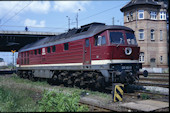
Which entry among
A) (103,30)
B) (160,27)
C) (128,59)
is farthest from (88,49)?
(160,27)

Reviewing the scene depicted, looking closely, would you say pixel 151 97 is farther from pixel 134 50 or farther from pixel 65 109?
pixel 65 109

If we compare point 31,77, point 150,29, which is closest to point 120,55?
point 31,77

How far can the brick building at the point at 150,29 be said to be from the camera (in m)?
35.2

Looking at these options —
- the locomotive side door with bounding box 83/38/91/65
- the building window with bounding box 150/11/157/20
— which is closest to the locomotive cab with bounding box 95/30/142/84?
the locomotive side door with bounding box 83/38/91/65

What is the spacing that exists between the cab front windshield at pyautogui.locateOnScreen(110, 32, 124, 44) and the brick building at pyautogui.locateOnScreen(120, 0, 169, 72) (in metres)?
24.8

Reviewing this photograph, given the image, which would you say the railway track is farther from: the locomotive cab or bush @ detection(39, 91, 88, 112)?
bush @ detection(39, 91, 88, 112)

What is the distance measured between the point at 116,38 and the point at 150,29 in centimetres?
2627

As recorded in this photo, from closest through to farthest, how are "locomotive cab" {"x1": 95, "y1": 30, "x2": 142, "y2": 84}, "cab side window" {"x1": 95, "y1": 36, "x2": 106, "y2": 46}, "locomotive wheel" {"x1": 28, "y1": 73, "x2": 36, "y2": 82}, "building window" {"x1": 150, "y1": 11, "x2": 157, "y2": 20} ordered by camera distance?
"locomotive cab" {"x1": 95, "y1": 30, "x2": 142, "y2": 84} < "cab side window" {"x1": 95, "y1": 36, "x2": 106, "y2": 46} < "locomotive wheel" {"x1": 28, "y1": 73, "x2": 36, "y2": 82} < "building window" {"x1": 150, "y1": 11, "x2": 157, "y2": 20}

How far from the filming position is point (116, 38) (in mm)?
11383

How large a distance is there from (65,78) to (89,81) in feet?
9.24

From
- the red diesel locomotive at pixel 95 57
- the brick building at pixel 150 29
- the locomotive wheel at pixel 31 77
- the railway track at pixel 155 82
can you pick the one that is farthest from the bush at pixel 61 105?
the brick building at pixel 150 29

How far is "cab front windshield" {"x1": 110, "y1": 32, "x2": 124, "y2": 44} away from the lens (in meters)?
11.2

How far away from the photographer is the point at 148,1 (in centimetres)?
3653

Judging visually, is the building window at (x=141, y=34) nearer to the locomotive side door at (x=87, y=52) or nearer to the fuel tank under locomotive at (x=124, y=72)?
the fuel tank under locomotive at (x=124, y=72)
